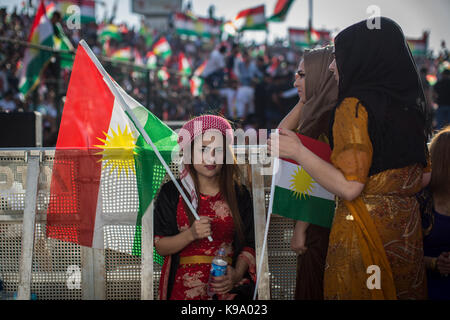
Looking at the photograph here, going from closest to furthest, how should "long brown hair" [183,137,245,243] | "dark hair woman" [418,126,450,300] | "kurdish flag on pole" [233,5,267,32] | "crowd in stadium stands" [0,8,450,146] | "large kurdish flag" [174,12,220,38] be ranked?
"long brown hair" [183,137,245,243] < "dark hair woman" [418,126,450,300] < "crowd in stadium stands" [0,8,450,146] < "kurdish flag on pole" [233,5,267,32] < "large kurdish flag" [174,12,220,38]

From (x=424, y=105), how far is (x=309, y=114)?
0.61 meters

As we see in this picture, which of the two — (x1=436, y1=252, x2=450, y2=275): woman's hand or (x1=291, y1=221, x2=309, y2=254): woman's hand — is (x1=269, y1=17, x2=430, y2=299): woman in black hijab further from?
(x1=436, y1=252, x2=450, y2=275): woman's hand

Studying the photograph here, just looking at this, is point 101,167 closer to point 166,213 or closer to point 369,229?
point 166,213

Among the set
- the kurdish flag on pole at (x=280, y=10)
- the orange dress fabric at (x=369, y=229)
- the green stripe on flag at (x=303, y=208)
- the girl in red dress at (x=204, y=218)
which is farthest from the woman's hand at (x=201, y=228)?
the kurdish flag on pole at (x=280, y=10)

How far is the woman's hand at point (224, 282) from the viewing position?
7.72 feet

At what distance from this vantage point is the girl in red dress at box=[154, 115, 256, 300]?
253 centimetres

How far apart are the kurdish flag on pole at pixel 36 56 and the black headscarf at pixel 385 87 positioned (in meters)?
7.12

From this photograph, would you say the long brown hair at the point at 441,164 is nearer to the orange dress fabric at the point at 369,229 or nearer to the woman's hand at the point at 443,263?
the woman's hand at the point at 443,263

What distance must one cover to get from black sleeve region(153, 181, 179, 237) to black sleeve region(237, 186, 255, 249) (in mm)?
392

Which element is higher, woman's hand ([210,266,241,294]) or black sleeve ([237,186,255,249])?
black sleeve ([237,186,255,249])

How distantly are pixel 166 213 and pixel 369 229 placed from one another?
114 centimetres

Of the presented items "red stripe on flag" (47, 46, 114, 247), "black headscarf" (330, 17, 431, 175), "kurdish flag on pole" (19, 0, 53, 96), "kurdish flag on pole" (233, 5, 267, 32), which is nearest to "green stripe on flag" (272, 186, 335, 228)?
"black headscarf" (330, 17, 431, 175)

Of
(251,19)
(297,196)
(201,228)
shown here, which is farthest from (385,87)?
(251,19)

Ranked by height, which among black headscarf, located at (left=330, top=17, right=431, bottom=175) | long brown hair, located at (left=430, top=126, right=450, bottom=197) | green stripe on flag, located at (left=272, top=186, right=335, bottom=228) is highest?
black headscarf, located at (left=330, top=17, right=431, bottom=175)
